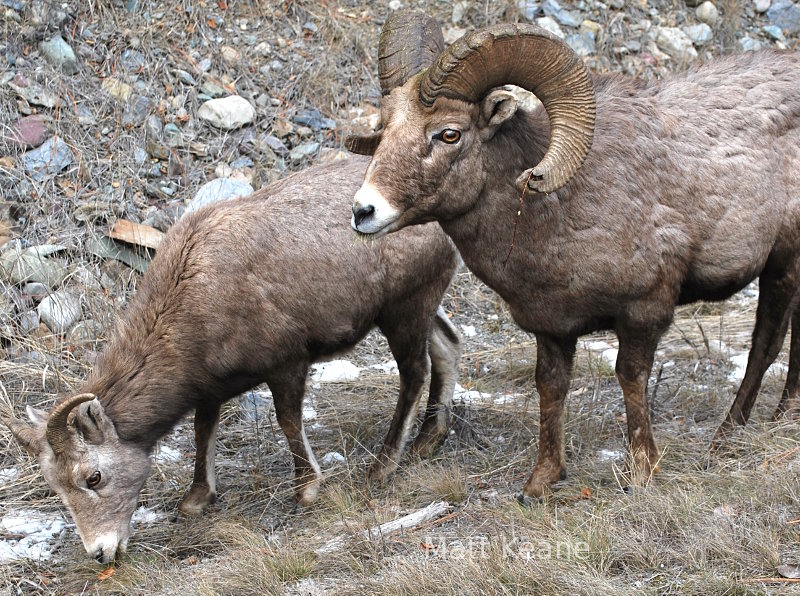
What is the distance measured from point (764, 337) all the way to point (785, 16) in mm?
8689

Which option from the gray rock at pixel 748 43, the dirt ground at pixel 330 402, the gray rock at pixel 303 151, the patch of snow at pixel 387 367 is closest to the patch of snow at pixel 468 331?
the dirt ground at pixel 330 402

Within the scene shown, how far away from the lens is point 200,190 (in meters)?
9.77

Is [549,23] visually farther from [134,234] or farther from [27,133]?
[27,133]

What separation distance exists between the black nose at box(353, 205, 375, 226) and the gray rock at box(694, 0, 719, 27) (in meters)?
10.1

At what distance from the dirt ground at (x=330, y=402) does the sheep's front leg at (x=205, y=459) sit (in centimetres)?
14

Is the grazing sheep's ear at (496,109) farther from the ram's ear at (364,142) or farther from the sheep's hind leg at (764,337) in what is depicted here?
the sheep's hind leg at (764,337)

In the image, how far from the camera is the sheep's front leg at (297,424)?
6559mm

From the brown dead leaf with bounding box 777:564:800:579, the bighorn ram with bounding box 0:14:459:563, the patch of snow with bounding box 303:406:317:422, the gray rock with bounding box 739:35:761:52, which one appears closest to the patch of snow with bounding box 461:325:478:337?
the patch of snow with bounding box 303:406:317:422

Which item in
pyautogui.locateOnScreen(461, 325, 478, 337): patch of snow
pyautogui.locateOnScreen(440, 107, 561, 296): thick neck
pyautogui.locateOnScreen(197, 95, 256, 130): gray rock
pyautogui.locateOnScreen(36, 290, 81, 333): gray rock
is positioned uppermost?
pyautogui.locateOnScreen(440, 107, 561, 296): thick neck

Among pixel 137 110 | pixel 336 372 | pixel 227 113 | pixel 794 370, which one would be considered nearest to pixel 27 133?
pixel 137 110

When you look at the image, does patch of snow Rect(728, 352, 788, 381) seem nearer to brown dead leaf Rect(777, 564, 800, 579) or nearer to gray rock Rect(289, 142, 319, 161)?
brown dead leaf Rect(777, 564, 800, 579)

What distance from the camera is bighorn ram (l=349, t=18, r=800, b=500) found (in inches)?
202

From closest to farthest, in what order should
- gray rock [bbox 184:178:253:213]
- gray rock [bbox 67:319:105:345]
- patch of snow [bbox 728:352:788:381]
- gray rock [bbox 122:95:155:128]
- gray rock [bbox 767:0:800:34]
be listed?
1. patch of snow [bbox 728:352:788:381]
2. gray rock [bbox 67:319:105:345]
3. gray rock [bbox 184:178:253:213]
4. gray rock [bbox 122:95:155:128]
5. gray rock [bbox 767:0:800:34]

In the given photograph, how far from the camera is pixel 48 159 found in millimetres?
9930
